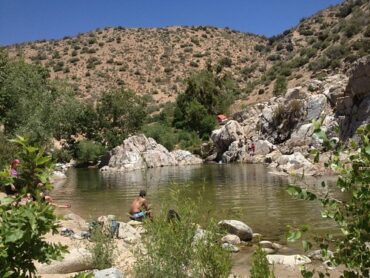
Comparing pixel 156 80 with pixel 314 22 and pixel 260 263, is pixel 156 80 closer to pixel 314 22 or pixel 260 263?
pixel 314 22

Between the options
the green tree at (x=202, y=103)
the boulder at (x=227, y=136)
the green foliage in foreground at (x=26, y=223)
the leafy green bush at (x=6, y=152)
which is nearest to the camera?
the green foliage in foreground at (x=26, y=223)

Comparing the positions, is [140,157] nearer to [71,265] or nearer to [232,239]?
[232,239]

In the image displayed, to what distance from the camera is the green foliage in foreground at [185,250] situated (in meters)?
7.17

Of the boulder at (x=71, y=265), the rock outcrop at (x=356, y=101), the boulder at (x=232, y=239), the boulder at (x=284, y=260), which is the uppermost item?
the rock outcrop at (x=356, y=101)

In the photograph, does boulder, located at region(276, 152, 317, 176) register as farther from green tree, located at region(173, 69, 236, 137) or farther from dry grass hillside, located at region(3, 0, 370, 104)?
dry grass hillside, located at region(3, 0, 370, 104)

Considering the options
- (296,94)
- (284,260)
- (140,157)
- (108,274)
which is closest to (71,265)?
(108,274)

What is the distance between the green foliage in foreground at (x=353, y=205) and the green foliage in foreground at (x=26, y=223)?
5.52 ft

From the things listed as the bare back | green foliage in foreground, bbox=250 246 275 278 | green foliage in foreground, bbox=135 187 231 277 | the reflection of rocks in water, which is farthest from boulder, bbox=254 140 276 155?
green foliage in foreground, bbox=250 246 275 278

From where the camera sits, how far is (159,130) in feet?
179

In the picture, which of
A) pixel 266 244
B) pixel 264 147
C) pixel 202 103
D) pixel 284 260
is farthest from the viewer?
pixel 202 103

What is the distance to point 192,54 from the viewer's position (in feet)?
302

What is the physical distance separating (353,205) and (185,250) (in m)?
4.09

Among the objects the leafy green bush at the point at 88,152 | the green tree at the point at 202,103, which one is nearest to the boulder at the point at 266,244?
the leafy green bush at the point at 88,152

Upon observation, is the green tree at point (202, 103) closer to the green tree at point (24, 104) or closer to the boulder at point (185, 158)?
the boulder at point (185, 158)
